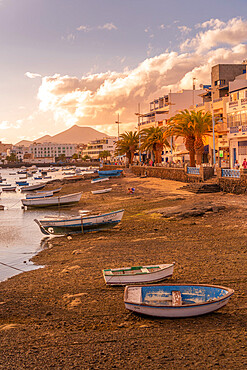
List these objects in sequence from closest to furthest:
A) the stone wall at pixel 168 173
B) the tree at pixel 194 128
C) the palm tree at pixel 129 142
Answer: the stone wall at pixel 168 173, the tree at pixel 194 128, the palm tree at pixel 129 142

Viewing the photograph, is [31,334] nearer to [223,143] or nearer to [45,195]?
[45,195]

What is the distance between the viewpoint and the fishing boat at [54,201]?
136ft

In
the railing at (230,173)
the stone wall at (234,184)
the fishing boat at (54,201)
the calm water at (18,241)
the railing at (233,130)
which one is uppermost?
the railing at (233,130)

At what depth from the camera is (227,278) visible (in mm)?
11969

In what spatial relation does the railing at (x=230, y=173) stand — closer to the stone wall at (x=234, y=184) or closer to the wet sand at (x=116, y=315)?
the stone wall at (x=234, y=184)

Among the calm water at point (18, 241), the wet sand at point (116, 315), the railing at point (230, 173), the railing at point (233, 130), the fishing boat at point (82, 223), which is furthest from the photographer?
the railing at point (233, 130)

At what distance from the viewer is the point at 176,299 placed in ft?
31.4

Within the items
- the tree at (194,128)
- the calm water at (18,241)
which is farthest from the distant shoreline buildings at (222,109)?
the calm water at (18,241)

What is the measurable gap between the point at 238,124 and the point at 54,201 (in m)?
27.1

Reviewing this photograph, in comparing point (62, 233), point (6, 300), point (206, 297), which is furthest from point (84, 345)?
point (62, 233)

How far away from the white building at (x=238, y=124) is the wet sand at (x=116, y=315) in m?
32.2

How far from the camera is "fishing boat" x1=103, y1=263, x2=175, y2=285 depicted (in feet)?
38.7

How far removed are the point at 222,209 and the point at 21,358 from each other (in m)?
19.4

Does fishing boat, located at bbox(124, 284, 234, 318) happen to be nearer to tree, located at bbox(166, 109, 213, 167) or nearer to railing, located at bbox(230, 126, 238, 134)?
tree, located at bbox(166, 109, 213, 167)
